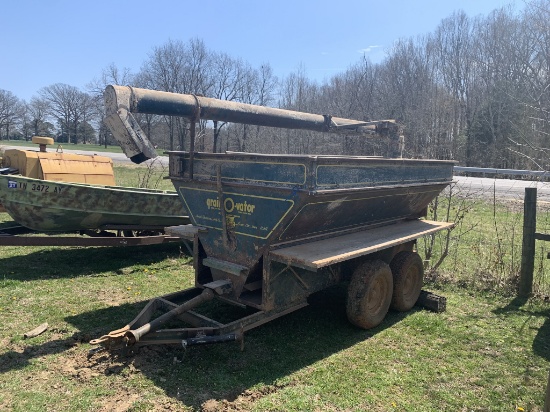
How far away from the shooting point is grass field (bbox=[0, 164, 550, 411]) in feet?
11.7

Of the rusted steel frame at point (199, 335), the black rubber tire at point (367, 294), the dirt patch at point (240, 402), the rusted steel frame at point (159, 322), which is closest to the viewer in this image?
the dirt patch at point (240, 402)

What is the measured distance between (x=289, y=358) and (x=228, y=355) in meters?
0.61

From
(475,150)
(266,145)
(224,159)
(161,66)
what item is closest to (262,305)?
(224,159)

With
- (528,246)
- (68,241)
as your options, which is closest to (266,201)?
(68,241)

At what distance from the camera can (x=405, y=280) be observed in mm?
5551

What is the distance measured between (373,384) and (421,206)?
3300 millimetres

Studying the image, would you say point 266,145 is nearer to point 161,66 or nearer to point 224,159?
point 161,66

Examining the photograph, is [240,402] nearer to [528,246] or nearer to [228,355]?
[228,355]

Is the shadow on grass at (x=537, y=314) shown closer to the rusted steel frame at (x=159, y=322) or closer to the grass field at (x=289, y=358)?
the grass field at (x=289, y=358)

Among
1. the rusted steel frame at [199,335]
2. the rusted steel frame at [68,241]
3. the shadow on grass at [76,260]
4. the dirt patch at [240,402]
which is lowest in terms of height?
the dirt patch at [240,402]

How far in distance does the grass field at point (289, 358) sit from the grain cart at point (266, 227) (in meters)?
0.32

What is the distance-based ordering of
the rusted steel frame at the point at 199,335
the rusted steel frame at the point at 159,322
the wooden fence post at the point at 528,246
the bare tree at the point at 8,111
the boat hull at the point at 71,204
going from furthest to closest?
the bare tree at the point at 8,111 < the boat hull at the point at 71,204 < the wooden fence post at the point at 528,246 < the rusted steel frame at the point at 199,335 < the rusted steel frame at the point at 159,322

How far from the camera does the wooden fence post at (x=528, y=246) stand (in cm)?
616

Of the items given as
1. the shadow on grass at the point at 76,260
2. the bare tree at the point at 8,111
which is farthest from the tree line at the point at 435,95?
the bare tree at the point at 8,111
